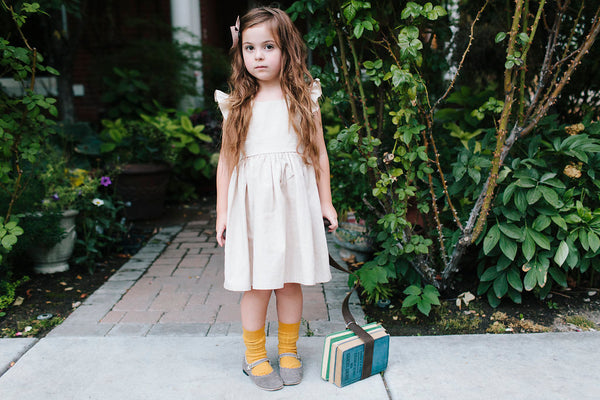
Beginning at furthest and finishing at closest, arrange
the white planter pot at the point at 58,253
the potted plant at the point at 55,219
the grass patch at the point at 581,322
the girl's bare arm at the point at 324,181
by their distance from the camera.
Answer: the white planter pot at the point at 58,253, the potted plant at the point at 55,219, the grass patch at the point at 581,322, the girl's bare arm at the point at 324,181

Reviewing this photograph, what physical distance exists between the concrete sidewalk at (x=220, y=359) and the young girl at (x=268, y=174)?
24cm

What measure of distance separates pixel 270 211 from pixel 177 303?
123 cm

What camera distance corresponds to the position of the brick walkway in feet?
8.14

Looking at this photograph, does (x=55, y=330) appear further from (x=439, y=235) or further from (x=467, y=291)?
(x=467, y=291)

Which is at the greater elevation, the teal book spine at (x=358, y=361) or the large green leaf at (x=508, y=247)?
the large green leaf at (x=508, y=247)

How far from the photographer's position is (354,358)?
1.94 metres

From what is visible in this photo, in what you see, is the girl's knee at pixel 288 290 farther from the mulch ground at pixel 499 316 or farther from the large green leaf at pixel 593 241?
the large green leaf at pixel 593 241

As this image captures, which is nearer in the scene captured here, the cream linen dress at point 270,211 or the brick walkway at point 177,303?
the cream linen dress at point 270,211

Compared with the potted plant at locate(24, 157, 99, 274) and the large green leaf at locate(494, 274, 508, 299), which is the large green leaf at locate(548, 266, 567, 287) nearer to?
the large green leaf at locate(494, 274, 508, 299)

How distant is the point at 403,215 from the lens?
2.41 meters

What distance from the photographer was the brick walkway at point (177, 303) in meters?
2.48

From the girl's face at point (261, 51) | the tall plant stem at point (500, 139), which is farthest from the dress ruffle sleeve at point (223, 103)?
the tall plant stem at point (500, 139)

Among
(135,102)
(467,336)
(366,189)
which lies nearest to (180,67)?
(135,102)

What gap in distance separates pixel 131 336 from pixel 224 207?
0.89 m
